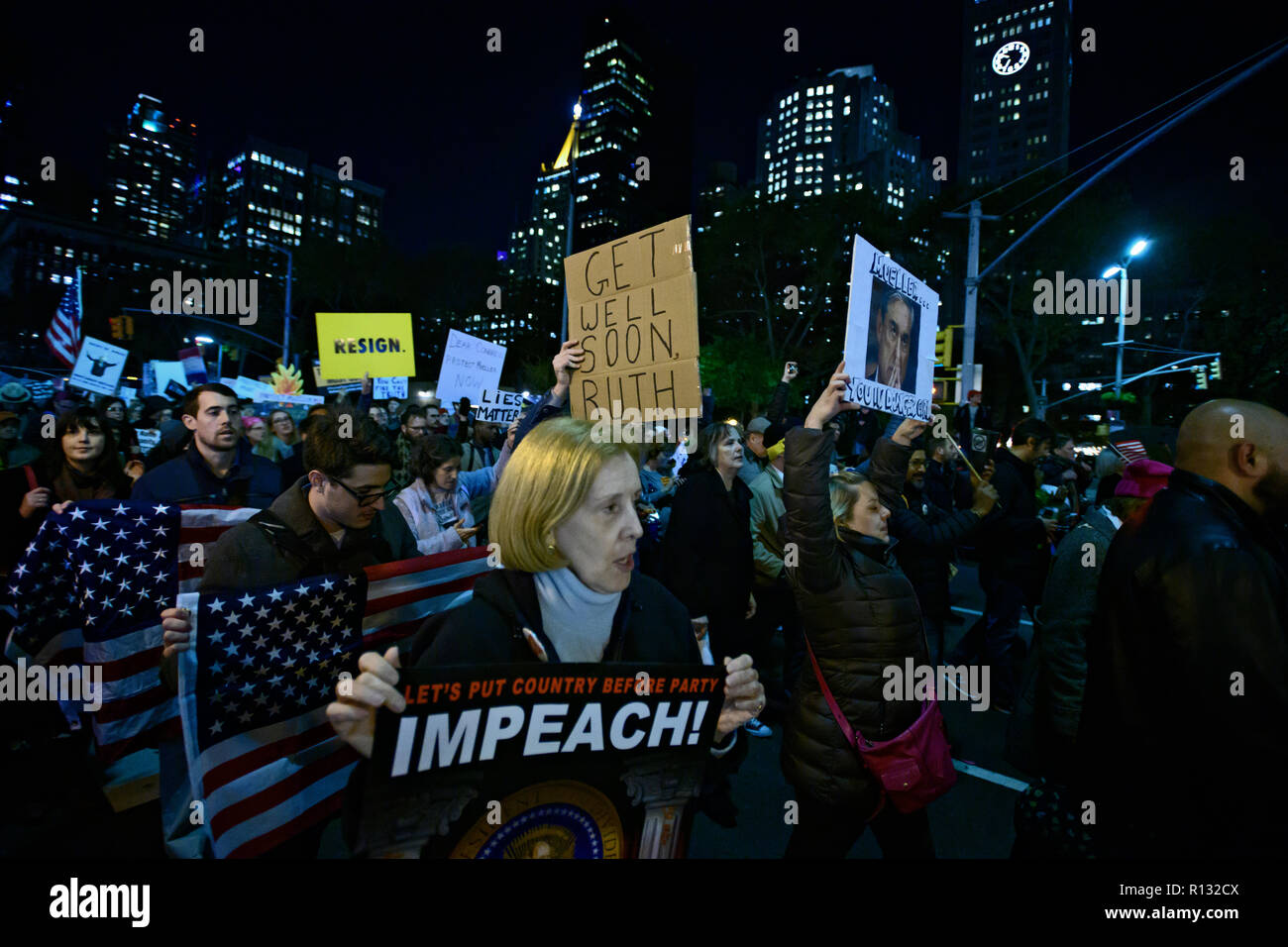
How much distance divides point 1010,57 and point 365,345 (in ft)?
350

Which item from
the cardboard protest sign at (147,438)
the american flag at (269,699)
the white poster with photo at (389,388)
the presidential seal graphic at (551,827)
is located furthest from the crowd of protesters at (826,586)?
the white poster with photo at (389,388)

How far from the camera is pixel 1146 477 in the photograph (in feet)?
11.5

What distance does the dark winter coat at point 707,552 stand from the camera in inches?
199

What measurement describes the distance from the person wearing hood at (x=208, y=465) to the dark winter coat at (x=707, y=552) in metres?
2.87

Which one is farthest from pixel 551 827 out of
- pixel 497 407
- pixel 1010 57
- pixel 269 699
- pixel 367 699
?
pixel 1010 57

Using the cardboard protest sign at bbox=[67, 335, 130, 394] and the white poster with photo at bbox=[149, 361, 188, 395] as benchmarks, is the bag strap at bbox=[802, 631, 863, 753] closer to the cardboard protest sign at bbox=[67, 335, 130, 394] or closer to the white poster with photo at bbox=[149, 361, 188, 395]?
the cardboard protest sign at bbox=[67, 335, 130, 394]

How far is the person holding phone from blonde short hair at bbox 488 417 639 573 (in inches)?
101

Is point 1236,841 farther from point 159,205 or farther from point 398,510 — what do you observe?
point 159,205

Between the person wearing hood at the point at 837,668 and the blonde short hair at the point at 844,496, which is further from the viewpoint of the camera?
the blonde short hair at the point at 844,496

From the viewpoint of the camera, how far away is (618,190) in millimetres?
79938

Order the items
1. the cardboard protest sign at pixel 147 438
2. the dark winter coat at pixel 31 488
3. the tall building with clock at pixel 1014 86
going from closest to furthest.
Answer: the dark winter coat at pixel 31 488
the cardboard protest sign at pixel 147 438
the tall building with clock at pixel 1014 86

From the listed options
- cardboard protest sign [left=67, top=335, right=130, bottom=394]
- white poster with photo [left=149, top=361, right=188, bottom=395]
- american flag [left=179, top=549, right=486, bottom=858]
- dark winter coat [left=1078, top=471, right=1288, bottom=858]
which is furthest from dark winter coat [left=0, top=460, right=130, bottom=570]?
white poster with photo [left=149, top=361, right=188, bottom=395]

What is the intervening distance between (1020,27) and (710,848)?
128 m

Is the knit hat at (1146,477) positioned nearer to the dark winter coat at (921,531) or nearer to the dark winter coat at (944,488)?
the dark winter coat at (921,531)
